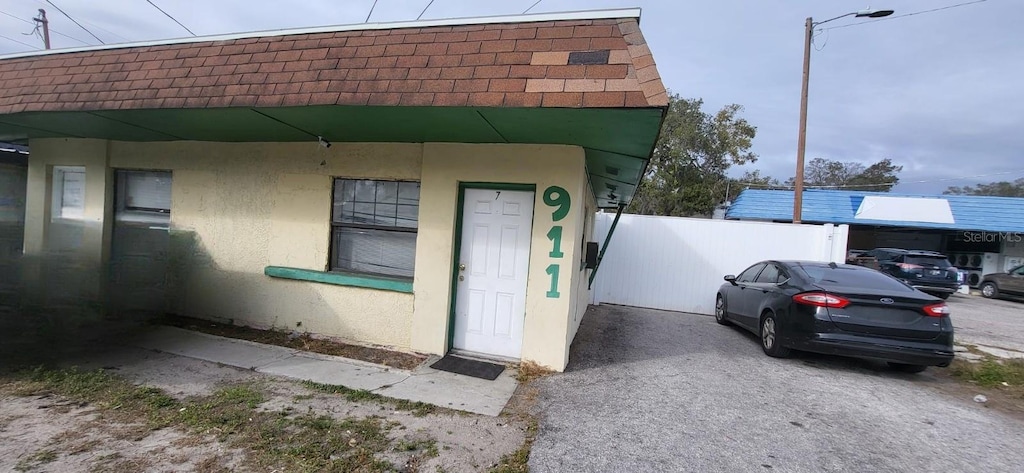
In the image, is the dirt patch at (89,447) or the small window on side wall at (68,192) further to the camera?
the small window on side wall at (68,192)

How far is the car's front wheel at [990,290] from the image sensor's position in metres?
15.7

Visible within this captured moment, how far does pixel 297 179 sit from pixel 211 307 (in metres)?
2.21

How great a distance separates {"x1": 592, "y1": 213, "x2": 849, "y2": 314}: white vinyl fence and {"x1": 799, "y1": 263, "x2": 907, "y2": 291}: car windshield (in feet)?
10.6

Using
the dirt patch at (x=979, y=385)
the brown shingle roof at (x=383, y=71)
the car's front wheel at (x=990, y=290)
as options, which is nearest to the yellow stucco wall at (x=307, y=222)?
the brown shingle roof at (x=383, y=71)

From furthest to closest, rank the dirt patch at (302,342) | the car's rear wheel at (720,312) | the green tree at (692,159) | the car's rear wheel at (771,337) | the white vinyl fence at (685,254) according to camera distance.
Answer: the green tree at (692,159)
the white vinyl fence at (685,254)
the car's rear wheel at (720,312)
the car's rear wheel at (771,337)
the dirt patch at (302,342)

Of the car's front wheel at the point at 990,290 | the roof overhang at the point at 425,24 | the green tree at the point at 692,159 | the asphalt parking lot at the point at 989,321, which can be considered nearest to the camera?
the roof overhang at the point at 425,24

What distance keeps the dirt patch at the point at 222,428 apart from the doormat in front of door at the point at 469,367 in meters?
0.93

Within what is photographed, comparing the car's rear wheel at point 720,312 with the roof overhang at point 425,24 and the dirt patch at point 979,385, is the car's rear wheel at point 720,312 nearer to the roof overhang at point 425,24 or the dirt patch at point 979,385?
the dirt patch at point 979,385

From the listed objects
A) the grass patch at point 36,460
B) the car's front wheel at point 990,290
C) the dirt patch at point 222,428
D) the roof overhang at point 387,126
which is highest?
the roof overhang at point 387,126

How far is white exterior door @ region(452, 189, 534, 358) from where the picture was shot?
16.8 ft

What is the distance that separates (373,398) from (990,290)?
69.8 feet

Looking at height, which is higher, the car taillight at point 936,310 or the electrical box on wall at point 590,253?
the electrical box on wall at point 590,253

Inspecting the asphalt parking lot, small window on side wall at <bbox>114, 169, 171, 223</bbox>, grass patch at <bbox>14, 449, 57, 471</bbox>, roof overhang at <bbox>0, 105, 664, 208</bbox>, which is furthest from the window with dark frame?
the asphalt parking lot

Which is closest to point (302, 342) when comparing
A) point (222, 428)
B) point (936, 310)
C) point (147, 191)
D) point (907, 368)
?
point (222, 428)
